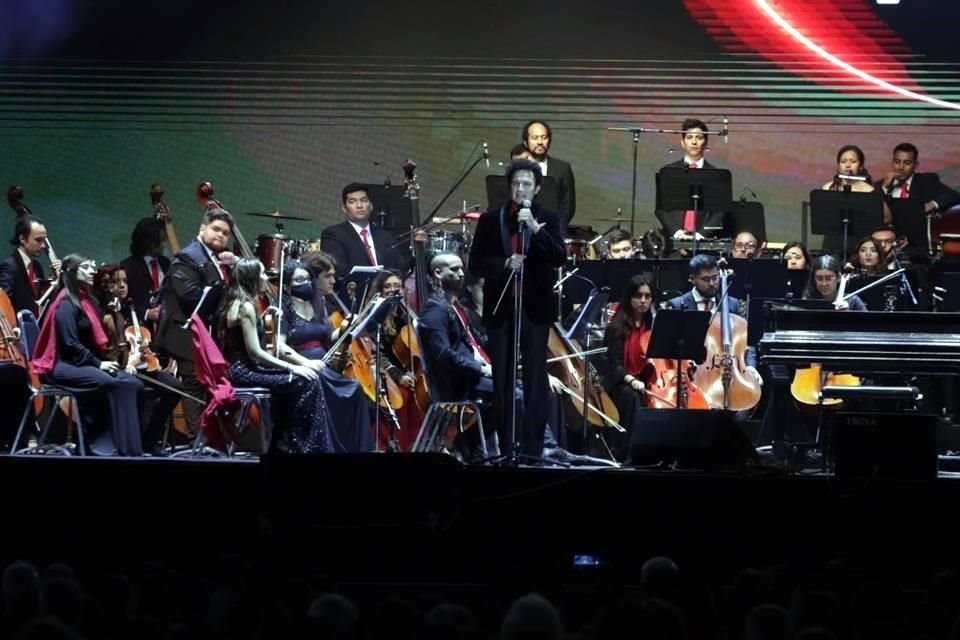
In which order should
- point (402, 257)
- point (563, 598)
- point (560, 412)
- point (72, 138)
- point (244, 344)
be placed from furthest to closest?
point (72, 138)
point (402, 257)
point (560, 412)
point (244, 344)
point (563, 598)

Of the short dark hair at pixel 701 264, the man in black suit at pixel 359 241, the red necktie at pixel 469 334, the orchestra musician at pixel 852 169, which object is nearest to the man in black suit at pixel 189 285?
the red necktie at pixel 469 334

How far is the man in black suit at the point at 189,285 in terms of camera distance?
9266 millimetres

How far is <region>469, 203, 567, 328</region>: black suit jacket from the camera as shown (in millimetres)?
7727

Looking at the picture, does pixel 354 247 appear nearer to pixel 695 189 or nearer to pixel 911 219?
pixel 695 189

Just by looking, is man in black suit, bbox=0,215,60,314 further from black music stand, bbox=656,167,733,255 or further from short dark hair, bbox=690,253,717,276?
black music stand, bbox=656,167,733,255

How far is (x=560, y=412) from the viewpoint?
30.2 feet

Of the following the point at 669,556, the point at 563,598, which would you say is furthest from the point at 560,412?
the point at 563,598

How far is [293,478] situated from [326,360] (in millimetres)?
2162

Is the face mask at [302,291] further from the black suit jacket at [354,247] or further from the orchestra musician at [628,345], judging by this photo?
the orchestra musician at [628,345]

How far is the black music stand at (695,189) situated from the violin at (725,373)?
52.5 inches

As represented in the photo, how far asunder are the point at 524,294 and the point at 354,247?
3295 mm

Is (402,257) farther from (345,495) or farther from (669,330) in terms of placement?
(345,495)

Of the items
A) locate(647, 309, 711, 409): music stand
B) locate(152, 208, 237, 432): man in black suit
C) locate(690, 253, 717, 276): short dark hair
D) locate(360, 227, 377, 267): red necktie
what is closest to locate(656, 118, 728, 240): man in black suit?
locate(690, 253, 717, 276): short dark hair

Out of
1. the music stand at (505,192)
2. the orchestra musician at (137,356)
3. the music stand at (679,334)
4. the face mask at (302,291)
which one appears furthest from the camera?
the music stand at (505,192)
